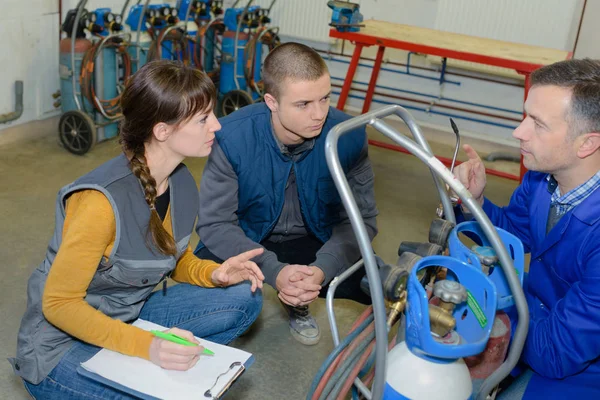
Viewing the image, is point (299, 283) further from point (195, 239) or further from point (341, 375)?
point (195, 239)

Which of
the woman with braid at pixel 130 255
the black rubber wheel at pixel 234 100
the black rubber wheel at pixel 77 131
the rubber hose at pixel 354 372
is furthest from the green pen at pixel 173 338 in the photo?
the black rubber wheel at pixel 234 100

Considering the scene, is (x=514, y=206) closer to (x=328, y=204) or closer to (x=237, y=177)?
(x=328, y=204)

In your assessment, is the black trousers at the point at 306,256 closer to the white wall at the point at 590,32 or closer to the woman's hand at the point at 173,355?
the woman's hand at the point at 173,355

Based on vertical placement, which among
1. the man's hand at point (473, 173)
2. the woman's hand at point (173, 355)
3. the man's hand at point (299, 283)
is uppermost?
the man's hand at point (473, 173)

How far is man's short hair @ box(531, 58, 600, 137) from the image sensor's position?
1.54 metres

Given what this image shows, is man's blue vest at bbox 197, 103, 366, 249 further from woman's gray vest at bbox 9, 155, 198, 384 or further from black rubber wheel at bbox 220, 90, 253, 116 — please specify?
black rubber wheel at bbox 220, 90, 253, 116

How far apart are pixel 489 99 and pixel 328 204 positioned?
2.99m

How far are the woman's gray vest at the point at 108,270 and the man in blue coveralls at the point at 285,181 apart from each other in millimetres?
481

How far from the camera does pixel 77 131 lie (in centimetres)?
400

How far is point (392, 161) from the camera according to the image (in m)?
4.50

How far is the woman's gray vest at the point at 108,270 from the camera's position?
4.92ft

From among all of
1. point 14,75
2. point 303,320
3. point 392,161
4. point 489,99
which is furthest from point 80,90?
point 489,99

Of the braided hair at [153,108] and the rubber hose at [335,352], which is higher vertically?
the braided hair at [153,108]

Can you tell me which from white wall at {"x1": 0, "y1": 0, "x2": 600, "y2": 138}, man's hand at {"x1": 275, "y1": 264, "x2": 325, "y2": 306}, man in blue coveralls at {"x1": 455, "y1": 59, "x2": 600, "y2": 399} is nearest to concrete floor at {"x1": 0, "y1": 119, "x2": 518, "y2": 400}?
white wall at {"x1": 0, "y1": 0, "x2": 600, "y2": 138}
